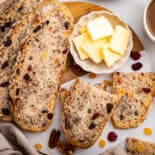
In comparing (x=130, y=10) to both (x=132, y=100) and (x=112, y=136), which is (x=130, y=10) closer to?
(x=132, y=100)

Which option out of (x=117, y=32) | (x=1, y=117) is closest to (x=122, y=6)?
(x=117, y=32)

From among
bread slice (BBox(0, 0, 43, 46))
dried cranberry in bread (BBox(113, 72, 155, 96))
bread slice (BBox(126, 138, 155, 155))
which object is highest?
bread slice (BBox(0, 0, 43, 46))

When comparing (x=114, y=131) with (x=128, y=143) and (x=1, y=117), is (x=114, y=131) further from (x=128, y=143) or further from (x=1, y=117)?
(x=1, y=117)

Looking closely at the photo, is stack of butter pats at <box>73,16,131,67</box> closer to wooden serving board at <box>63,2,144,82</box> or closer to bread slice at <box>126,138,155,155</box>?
wooden serving board at <box>63,2,144,82</box>

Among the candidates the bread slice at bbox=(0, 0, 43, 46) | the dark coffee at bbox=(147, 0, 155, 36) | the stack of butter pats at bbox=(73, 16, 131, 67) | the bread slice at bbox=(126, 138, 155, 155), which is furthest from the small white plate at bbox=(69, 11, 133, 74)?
the bread slice at bbox=(126, 138, 155, 155)

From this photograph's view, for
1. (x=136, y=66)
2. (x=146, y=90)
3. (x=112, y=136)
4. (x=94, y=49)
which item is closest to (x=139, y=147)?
(x=112, y=136)

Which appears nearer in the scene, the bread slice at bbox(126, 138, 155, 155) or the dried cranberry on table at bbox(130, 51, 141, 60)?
the bread slice at bbox(126, 138, 155, 155)
